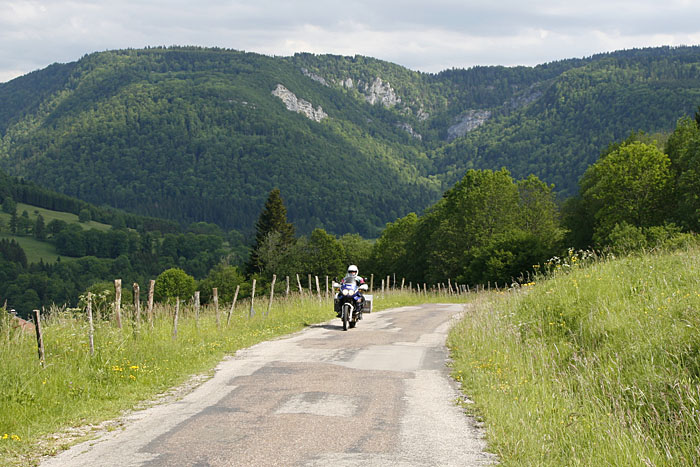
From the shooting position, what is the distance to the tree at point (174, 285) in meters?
122

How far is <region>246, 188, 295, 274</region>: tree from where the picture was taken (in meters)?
96.3

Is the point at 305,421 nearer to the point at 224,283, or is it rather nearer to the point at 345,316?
the point at 345,316

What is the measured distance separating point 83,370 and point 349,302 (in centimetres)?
1126

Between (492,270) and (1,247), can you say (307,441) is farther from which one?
(1,247)

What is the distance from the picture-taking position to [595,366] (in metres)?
10.7

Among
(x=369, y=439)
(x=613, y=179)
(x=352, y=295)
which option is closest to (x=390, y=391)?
(x=369, y=439)

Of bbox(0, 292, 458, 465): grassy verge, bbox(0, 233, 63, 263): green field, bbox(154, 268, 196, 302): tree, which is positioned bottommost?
bbox(154, 268, 196, 302): tree

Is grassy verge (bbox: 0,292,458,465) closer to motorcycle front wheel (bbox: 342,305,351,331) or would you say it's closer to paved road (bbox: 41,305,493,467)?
paved road (bbox: 41,305,493,467)

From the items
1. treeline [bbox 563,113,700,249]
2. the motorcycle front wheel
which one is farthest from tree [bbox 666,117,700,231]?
the motorcycle front wheel

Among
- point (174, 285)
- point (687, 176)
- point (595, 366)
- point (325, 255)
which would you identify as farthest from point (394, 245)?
point (595, 366)

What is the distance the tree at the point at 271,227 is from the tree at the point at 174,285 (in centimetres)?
2912

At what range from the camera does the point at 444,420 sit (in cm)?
851

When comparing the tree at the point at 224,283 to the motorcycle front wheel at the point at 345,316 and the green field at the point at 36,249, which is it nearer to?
the green field at the point at 36,249

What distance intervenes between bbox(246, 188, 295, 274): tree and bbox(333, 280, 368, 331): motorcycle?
7403cm
